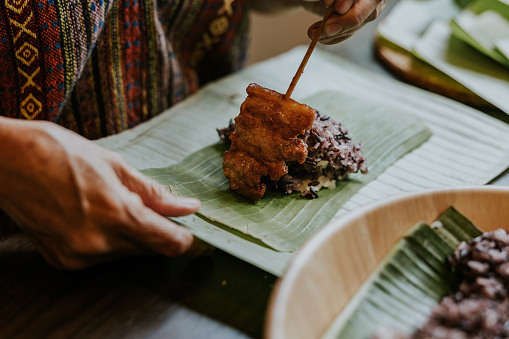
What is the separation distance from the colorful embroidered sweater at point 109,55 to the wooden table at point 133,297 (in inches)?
32.0

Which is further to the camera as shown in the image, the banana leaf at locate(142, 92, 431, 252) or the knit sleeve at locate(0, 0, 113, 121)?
the knit sleeve at locate(0, 0, 113, 121)

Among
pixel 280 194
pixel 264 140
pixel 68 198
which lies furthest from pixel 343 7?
pixel 68 198

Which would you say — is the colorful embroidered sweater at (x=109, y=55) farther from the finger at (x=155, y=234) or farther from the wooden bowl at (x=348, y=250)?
the wooden bowl at (x=348, y=250)

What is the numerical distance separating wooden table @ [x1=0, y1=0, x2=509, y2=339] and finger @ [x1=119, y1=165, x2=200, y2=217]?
7.6 inches

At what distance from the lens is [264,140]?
2184 mm

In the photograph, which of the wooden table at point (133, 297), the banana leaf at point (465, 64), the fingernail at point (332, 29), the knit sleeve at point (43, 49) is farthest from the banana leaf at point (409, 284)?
the banana leaf at point (465, 64)

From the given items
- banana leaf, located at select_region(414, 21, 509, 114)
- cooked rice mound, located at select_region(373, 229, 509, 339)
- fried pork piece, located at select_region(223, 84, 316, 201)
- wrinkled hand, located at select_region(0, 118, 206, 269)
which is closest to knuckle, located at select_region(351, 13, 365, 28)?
fried pork piece, located at select_region(223, 84, 316, 201)

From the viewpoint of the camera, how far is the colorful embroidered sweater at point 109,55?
2.15 m

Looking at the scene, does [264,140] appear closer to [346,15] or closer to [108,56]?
[346,15]

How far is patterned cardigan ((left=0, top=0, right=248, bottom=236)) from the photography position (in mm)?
2146

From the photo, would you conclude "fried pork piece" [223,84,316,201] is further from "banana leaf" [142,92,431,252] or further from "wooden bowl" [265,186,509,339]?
"wooden bowl" [265,186,509,339]

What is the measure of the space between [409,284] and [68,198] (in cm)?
115

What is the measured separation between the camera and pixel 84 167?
1.46m

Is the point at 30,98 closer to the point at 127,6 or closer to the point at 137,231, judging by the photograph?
the point at 127,6
